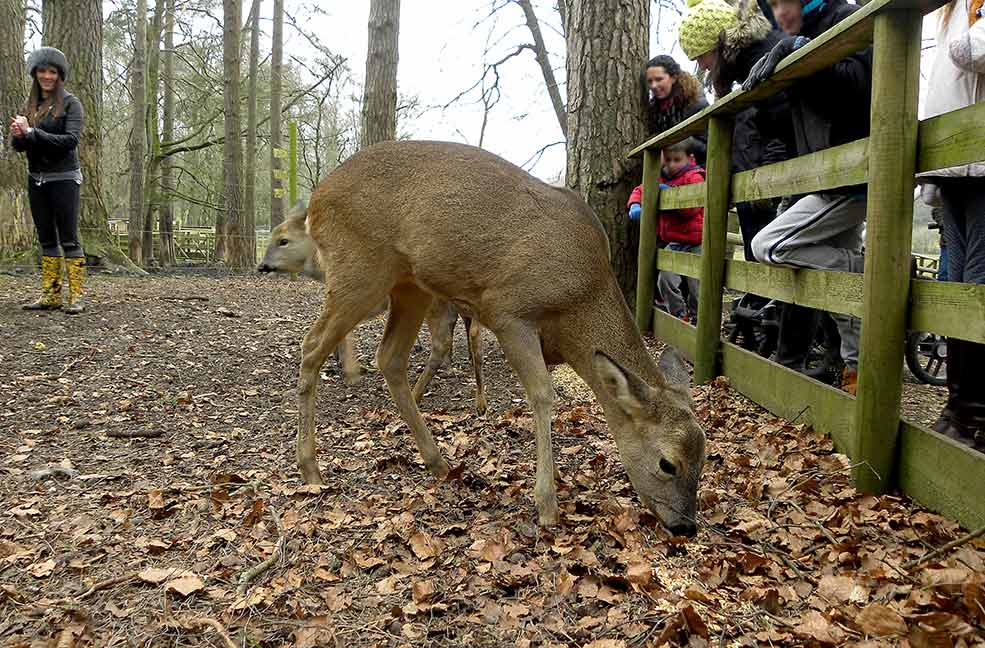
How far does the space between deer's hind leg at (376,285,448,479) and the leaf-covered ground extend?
30cm

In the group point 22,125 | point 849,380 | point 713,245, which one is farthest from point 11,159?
point 849,380

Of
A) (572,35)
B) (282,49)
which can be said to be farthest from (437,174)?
(282,49)

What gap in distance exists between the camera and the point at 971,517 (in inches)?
119

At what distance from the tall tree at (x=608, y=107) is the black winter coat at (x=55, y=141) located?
489 cm

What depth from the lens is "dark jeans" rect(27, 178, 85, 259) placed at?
7.82m

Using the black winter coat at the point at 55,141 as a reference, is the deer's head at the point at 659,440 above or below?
below

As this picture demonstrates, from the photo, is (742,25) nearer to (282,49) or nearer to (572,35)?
(572,35)

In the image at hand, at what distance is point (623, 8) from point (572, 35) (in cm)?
54

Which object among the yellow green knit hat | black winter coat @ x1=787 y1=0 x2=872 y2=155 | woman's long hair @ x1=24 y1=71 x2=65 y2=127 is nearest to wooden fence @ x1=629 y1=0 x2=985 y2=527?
black winter coat @ x1=787 y1=0 x2=872 y2=155

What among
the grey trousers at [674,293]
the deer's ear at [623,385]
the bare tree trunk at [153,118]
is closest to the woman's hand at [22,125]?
the grey trousers at [674,293]

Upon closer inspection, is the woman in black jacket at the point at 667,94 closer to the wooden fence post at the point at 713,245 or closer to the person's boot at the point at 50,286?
the wooden fence post at the point at 713,245

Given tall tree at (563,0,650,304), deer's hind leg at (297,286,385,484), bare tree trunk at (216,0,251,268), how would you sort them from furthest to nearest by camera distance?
bare tree trunk at (216,0,251,268)
tall tree at (563,0,650,304)
deer's hind leg at (297,286,385,484)

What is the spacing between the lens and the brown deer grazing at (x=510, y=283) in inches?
143

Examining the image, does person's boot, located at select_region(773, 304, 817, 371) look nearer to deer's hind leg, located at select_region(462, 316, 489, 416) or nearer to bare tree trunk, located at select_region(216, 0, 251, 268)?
deer's hind leg, located at select_region(462, 316, 489, 416)
